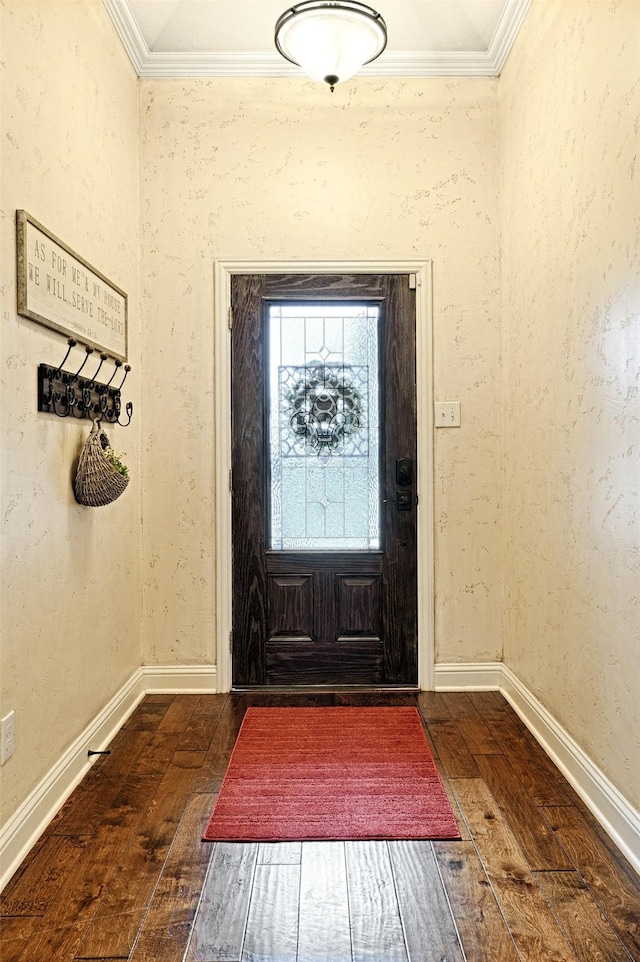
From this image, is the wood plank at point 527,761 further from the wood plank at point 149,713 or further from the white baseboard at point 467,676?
the wood plank at point 149,713

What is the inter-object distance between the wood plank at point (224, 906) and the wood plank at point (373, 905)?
0.84 feet

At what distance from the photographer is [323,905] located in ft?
5.61

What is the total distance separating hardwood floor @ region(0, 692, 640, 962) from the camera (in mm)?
1555

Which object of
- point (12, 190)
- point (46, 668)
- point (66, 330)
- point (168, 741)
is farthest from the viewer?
point (168, 741)

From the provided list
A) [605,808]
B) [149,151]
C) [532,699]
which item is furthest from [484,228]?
[605,808]

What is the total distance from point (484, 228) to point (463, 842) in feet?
8.59

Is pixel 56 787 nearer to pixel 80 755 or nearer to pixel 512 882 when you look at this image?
pixel 80 755

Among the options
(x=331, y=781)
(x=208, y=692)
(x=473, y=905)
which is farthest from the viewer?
(x=208, y=692)

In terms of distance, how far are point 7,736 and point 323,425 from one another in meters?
1.94

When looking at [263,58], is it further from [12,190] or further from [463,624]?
[463,624]

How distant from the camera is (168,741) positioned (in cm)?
272

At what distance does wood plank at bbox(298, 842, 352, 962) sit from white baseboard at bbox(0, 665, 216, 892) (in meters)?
0.76

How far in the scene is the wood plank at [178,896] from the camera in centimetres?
154

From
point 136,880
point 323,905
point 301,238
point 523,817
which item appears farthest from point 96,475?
point 523,817
